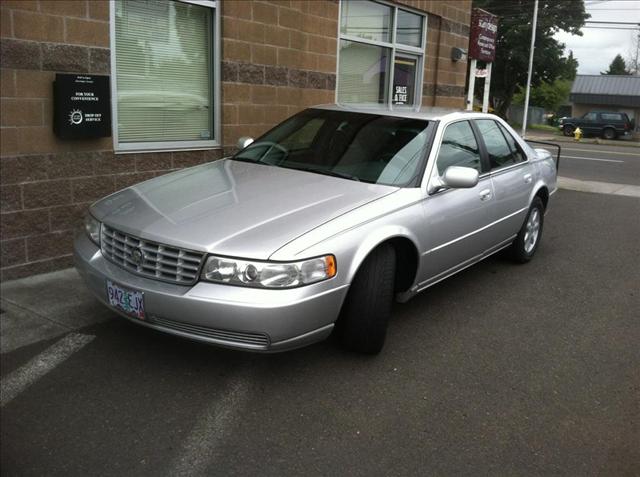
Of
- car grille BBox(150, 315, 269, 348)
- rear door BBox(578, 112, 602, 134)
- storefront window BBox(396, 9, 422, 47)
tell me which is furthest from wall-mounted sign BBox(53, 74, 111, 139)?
rear door BBox(578, 112, 602, 134)

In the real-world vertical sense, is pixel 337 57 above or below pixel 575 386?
above

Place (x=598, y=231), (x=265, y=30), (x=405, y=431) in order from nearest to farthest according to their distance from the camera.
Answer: (x=405, y=431)
(x=265, y=30)
(x=598, y=231)

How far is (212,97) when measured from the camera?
7.14 m

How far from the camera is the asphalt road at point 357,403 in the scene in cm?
289

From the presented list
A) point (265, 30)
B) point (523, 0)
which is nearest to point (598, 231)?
point (265, 30)

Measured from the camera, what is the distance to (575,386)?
12.1 ft

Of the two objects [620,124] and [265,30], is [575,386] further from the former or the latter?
[620,124]

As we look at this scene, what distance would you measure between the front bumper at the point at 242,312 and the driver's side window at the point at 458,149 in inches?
63.1

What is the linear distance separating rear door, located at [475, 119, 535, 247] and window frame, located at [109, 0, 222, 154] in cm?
307

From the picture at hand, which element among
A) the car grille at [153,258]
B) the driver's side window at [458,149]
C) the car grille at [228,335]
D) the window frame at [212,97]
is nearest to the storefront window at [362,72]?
the window frame at [212,97]

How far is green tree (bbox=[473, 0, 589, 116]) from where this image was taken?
141ft

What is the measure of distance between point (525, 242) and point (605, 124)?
32537 millimetres

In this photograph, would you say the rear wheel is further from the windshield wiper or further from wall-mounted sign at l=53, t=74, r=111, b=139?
the windshield wiper

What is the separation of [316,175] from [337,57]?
5.05 meters
